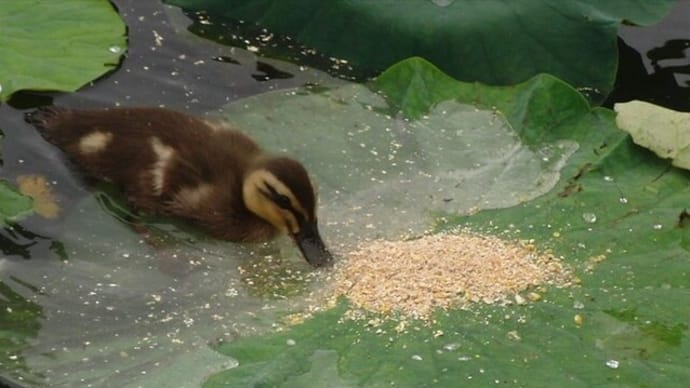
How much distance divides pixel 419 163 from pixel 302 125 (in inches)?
14.5

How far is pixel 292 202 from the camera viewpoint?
10.6ft

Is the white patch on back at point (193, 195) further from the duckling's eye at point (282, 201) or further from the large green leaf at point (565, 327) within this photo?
Result: the large green leaf at point (565, 327)

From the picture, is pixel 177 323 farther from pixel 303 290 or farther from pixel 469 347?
pixel 469 347

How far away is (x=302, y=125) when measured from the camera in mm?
3770

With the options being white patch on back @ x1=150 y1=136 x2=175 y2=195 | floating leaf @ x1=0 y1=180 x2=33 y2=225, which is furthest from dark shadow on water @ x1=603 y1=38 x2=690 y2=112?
floating leaf @ x1=0 y1=180 x2=33 y2=225

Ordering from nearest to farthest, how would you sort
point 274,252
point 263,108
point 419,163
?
point 274,252
point 419,163
point 263,108

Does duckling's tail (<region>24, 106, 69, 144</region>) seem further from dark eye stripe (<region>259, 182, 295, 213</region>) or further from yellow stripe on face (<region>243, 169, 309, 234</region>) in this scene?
dark eye stripe (<region>259, 182, 295, 213</region>)

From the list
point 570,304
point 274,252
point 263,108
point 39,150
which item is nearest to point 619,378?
point 570,304

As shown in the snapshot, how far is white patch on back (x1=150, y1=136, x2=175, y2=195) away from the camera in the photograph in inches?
137

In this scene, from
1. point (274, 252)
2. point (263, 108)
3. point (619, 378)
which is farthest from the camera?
point (263, 108)

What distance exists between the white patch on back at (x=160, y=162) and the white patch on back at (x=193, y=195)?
0.06 metres

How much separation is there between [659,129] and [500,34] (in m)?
0.66

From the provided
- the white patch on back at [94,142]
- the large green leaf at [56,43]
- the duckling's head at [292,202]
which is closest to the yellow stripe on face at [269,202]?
the duckling's head at [292,202]

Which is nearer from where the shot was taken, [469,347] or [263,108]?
[469,347]
